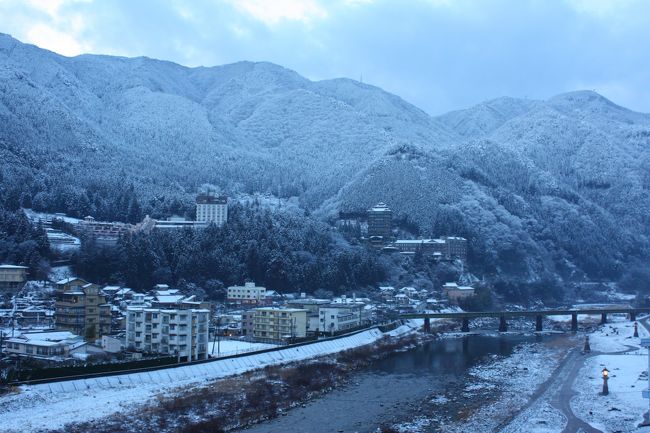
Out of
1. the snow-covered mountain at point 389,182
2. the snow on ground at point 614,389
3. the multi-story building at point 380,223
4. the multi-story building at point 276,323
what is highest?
the snow-covered mountain at point 389,182

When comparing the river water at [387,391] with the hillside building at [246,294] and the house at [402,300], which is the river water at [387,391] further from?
the house at [402,300]

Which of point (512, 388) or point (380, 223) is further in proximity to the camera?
point (380, 223)

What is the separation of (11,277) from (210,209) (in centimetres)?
5185

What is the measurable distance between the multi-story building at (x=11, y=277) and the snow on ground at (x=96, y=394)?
27427 mm

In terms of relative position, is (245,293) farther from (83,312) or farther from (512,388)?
(512,388)

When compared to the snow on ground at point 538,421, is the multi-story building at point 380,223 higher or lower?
higher

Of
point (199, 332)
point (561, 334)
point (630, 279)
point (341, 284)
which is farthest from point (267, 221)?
point (630, 279)

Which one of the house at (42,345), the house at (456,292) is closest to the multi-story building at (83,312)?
the house at (42,345)

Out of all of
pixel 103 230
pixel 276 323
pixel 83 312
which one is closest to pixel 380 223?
pixel 103 230

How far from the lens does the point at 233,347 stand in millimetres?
50844

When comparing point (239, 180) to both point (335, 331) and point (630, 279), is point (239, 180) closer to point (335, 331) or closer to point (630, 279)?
point (630, 279)

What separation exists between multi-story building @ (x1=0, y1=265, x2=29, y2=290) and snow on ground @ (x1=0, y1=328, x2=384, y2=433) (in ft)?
90.0

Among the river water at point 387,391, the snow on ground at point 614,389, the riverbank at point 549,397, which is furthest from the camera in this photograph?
the snow on ground at point 614,389

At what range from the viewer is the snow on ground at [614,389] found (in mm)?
32656
